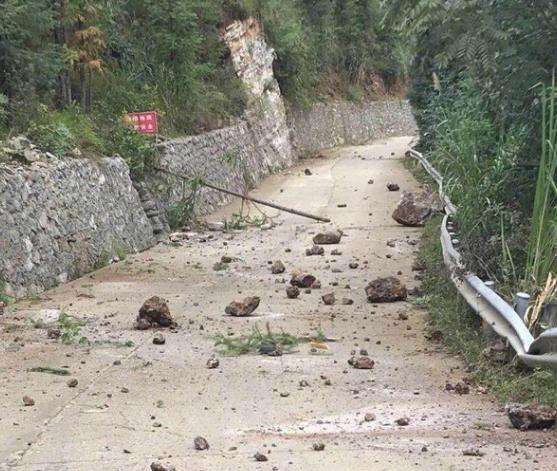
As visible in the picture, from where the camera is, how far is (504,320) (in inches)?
267

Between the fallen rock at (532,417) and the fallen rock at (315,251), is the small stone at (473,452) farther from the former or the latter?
the fallen rock at (315,251)

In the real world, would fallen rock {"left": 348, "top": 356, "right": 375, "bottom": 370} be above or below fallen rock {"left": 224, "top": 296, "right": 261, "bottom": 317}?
above

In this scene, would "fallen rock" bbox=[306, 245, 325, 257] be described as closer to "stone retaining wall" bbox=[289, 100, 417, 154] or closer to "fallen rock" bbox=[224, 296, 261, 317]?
"fallen rock" bbox=[224, 296, 261, 317]

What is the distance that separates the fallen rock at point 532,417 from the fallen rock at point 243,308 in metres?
4.67

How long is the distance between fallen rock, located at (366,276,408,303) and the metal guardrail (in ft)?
2.70

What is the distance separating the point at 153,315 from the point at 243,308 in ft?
3.43

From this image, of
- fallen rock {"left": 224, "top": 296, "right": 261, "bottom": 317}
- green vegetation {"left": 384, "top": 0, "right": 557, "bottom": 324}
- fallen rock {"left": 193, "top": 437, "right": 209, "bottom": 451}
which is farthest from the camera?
fallen rock {"left": 224, "top": 296, "right": 261, "bottom": 317}

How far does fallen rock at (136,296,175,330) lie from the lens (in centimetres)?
903

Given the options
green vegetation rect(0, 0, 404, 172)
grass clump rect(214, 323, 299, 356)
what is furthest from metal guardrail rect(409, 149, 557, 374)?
green vegetation rect(0, 0, 404, 172)

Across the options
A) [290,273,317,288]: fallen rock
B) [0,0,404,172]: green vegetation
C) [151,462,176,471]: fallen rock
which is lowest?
[290,273,317,288]: fallen rock

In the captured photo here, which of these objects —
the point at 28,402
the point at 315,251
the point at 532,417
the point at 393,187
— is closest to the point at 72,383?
the point at 28,402

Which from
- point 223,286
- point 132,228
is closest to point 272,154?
point 132,228

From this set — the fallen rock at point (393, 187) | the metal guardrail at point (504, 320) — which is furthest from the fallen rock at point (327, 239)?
the fallen rock at point (393, 187)

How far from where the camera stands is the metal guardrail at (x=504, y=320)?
5684 millimetres
